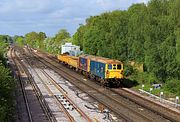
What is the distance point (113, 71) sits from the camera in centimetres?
3919

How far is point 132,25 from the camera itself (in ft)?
153

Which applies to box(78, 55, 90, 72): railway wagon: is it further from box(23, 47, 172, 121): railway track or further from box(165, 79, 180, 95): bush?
box(165, 79, 180, 95): bush

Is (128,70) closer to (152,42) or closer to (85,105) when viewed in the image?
(152,42)

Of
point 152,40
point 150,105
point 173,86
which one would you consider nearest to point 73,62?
point 152,40

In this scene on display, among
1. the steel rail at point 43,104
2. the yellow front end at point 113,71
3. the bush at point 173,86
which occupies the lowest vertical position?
the steel rail at point 43,104

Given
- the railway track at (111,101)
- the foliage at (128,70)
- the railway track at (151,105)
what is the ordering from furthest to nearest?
1. the foliage at (128,70)
2. the railway track at (151,105)
3. the railway track at (111,101)

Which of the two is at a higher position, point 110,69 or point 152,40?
point 152,40

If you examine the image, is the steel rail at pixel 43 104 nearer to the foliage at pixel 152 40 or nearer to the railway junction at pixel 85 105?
the railway junction at pixel 85 105

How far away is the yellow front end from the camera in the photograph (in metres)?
39.0

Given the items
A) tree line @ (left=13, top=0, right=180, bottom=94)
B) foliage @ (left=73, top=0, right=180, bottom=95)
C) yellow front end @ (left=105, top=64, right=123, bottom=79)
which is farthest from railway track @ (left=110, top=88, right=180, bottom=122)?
foliage @ (left=73, top=0, right=180, bottom=95)

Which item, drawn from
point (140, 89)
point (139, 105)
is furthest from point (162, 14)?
point (139, 105)

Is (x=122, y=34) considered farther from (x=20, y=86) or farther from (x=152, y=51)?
(x=20, y=86)

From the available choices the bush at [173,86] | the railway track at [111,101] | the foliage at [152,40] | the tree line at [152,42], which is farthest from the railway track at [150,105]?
the foliage at [152,40]

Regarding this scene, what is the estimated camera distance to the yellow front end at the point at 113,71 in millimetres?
39000
